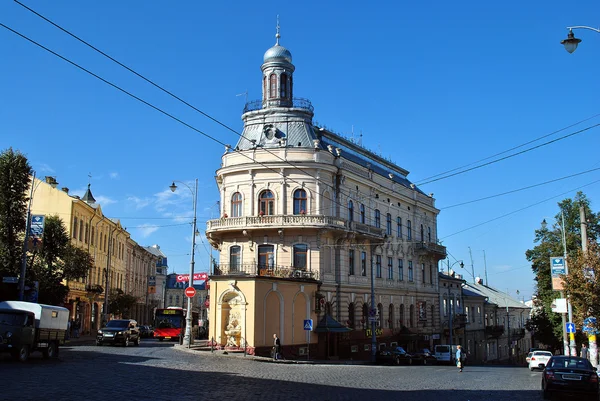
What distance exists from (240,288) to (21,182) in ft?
45.3

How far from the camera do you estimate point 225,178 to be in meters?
45.7

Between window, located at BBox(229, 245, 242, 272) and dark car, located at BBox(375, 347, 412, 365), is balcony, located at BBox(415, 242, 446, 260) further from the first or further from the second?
window, located at BBox(229, 245, 242, 272)

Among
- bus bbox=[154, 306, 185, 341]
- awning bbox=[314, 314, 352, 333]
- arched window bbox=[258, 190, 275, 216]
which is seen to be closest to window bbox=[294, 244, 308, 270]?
arched window bbox=[258, 190, 275, 216]

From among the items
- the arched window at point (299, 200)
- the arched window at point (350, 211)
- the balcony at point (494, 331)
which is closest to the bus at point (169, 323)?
the arched window at point (299, 200)

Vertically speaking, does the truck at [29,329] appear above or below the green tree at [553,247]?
below

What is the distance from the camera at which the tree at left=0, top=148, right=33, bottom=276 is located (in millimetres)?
34375

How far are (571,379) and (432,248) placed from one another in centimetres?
4185

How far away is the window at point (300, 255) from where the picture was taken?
142ft

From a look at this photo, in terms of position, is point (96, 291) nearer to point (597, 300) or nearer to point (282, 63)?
point (282, 63)

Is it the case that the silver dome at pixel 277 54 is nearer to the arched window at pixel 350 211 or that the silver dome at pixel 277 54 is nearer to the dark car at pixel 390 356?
the arched window at pixel 350 211

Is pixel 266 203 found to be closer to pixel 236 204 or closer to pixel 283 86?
pixel 236 204

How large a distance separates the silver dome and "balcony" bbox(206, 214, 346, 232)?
1404 cm

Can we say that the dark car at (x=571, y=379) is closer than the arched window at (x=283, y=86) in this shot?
Yes

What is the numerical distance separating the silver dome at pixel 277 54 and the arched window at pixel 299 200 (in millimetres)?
11849
